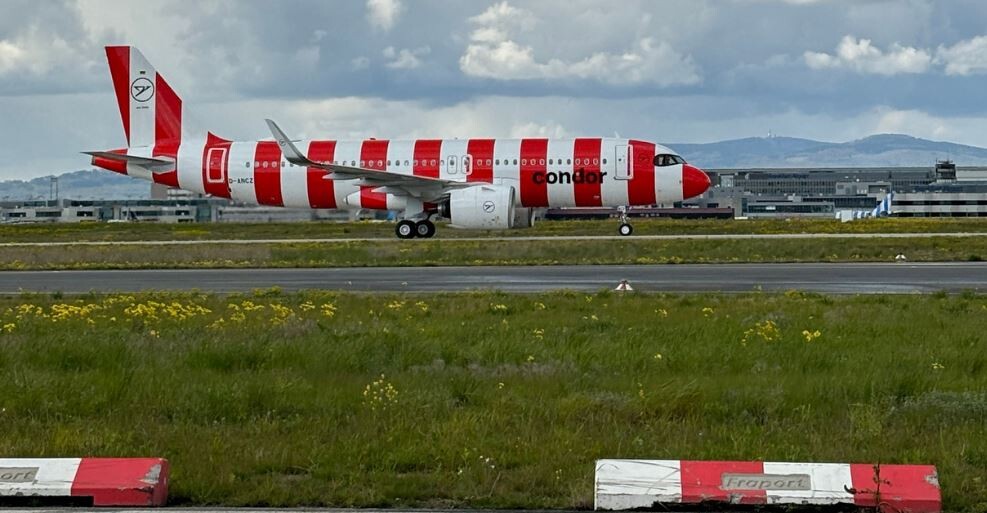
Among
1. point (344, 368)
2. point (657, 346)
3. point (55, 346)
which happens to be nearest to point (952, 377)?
point (657, 346)

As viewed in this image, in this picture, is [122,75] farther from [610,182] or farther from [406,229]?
[610,182]

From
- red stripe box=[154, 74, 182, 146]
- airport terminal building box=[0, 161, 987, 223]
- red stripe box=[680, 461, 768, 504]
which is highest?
red stripe box=[154, 74, 182, 146]

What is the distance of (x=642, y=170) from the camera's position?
46.5 m

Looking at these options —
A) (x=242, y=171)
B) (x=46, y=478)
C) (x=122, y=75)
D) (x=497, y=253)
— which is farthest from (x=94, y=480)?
(x=122, y=75)

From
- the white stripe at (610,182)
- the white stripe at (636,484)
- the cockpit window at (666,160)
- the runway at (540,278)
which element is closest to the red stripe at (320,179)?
the white stripe at (610,182)

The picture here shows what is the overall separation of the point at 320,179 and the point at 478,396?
3683 centimetres

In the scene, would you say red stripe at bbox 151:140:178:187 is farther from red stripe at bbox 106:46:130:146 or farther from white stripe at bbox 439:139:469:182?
white stripe at bbox 439:139:469:182

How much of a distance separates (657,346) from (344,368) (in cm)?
369

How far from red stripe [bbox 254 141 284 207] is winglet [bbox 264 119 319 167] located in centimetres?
280

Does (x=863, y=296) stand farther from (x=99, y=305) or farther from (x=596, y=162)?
(x=596, y=162)

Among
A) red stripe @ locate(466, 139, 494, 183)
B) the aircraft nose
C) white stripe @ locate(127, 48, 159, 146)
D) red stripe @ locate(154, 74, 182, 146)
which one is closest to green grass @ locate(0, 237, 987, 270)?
red stripe @ locate(466, 139, 494, 183)

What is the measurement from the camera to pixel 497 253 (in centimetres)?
3884

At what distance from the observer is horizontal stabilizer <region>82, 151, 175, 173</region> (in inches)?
1956

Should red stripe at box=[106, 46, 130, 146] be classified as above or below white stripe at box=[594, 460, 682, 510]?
above
